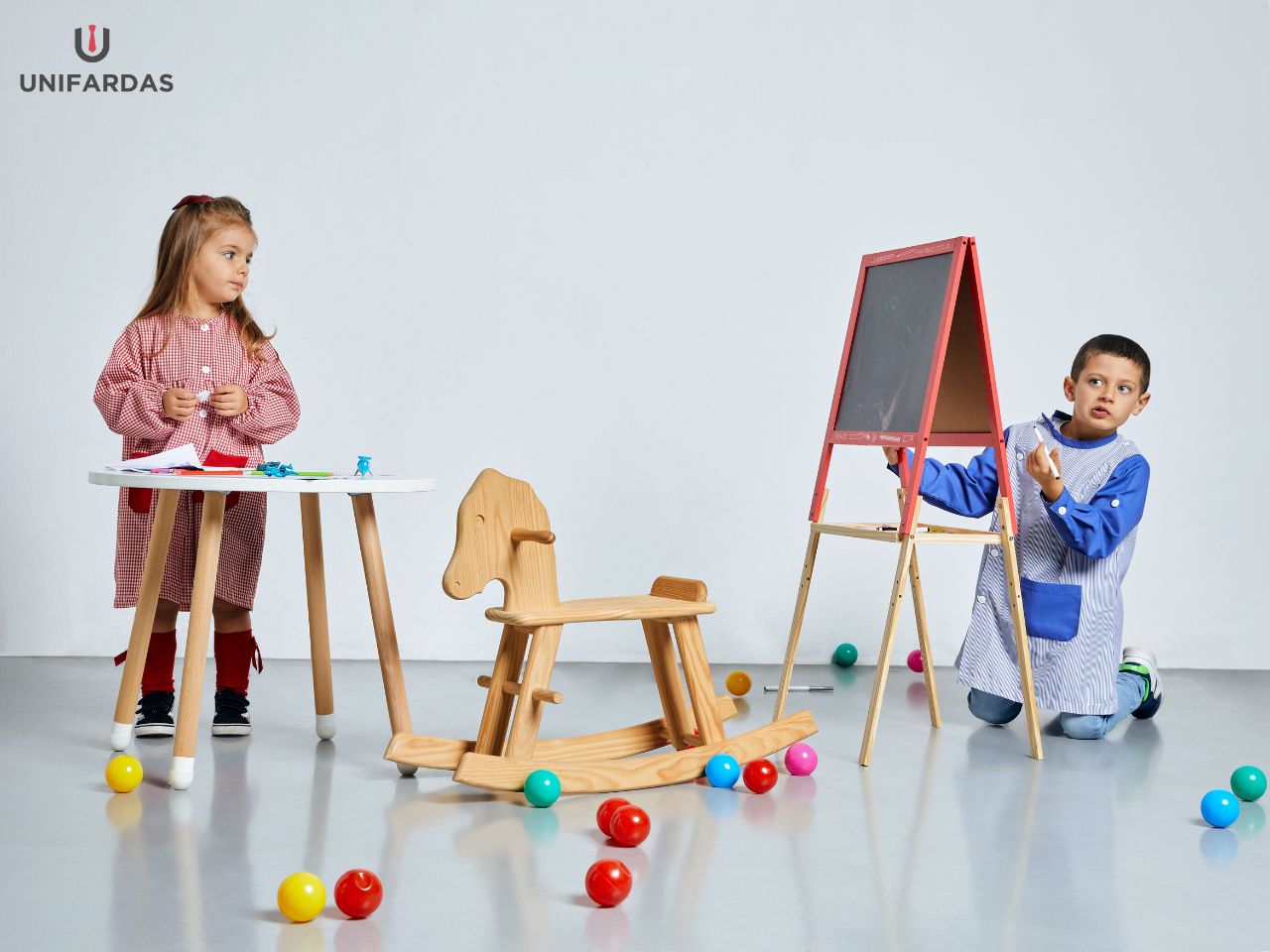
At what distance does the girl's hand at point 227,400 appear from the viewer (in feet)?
9.86

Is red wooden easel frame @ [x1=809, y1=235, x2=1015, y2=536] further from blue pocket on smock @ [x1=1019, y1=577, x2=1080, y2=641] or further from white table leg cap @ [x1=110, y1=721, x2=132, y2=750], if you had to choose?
white table leg cap @ [x1=110, y1=721, x2=132, y2=750]

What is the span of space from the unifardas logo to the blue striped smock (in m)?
2.87

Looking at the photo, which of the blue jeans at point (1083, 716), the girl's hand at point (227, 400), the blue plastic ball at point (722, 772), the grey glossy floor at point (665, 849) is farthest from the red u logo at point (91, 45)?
the blue jeans at point (1083, 716)

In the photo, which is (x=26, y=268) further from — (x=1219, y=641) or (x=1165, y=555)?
(x=1219, y=641)

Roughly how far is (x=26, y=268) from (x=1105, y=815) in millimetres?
3671

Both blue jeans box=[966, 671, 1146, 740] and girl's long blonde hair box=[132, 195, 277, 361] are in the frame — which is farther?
blue jeans box=[966, 671, 1146, 740]

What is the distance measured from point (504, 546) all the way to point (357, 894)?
0.92m

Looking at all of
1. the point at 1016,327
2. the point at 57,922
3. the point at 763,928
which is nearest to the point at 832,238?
the point at 1016,327

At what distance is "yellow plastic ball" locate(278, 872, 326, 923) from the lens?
1.83 meters

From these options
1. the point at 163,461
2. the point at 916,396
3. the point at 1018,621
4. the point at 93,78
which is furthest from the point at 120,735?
the point at 93,78

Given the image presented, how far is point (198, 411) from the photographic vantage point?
310 cm

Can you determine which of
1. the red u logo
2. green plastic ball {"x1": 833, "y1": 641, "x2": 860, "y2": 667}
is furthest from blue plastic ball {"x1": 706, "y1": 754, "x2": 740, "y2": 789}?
the red u logo

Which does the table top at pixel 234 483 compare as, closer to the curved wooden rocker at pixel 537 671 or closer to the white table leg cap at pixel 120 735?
the curved wooden rocker at pixel 537 671

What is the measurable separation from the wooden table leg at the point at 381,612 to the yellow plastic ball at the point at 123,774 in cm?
53
